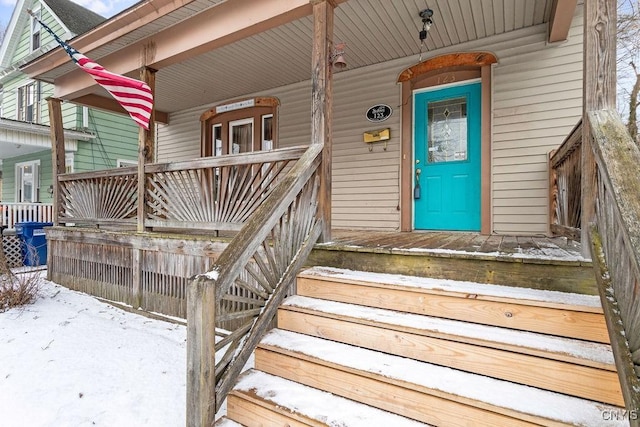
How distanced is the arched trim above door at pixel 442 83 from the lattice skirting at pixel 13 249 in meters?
7.27

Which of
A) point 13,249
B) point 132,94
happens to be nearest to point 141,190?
point 132,94

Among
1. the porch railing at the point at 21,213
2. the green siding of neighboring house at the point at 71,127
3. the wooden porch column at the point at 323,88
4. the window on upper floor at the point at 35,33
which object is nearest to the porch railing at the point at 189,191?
the wooden porch column at the point at 323,88

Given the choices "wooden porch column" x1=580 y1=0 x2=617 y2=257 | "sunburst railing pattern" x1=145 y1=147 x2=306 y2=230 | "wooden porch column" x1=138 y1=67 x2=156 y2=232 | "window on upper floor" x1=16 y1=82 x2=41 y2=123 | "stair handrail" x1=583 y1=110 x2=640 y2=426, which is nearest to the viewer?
"stair handrail" x1=583 y1=110 x2=640 y2=426

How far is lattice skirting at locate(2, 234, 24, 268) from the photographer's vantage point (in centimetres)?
660

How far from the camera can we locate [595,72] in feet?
6.60

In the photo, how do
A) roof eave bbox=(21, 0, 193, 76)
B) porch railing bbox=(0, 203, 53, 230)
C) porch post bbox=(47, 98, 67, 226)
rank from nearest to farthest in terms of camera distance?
roof eave bbox=(21, 0, 193, 76)
porch post bbox=(47, 98, 67, 226)
porch railing bbox=(0, 203, 53, 230)

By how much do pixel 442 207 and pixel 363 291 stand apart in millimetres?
2622

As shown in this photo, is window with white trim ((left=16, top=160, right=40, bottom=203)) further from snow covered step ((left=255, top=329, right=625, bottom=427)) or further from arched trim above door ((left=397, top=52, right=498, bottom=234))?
snow covered step ((left=255, top=329, right=625, bottom=427))

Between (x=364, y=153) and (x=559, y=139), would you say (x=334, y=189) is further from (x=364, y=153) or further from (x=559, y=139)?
(x=559, y=139)

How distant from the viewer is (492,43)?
4164 mm

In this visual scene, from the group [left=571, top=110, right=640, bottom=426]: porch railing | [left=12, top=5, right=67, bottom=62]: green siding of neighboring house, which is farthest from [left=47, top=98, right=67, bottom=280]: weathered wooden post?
[left=571, top=110, right=640, bottom=426]: porch railing

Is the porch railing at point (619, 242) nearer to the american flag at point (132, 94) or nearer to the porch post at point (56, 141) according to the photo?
the american flag at point (132, 94)

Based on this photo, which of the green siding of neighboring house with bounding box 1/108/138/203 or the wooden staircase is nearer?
the wooden staircase

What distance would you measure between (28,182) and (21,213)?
3591 millimetres
